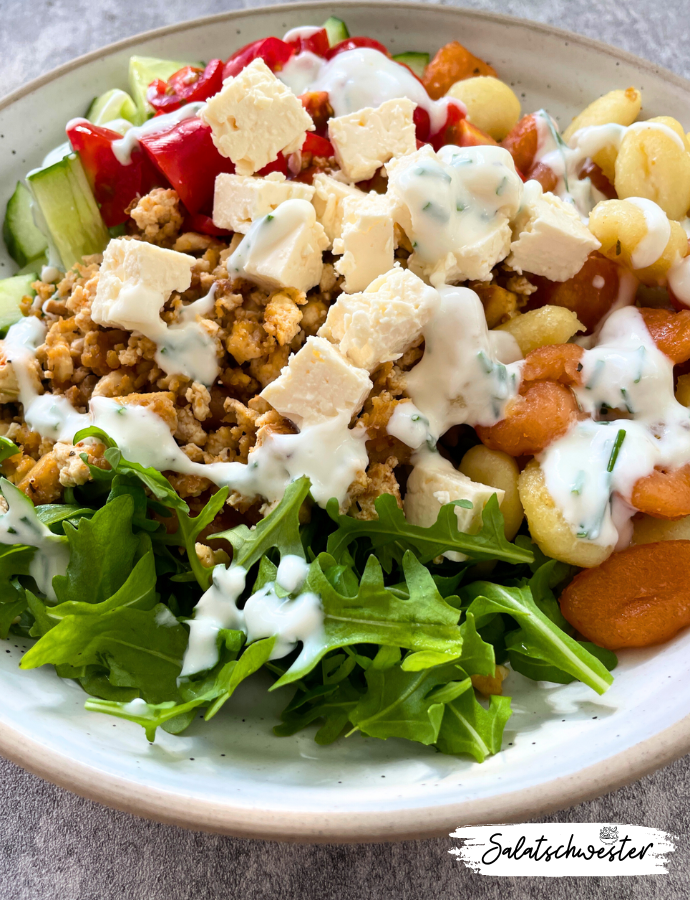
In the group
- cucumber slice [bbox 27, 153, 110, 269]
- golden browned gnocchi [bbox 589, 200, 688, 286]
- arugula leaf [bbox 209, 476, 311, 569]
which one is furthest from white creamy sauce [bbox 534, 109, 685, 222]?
cucumber slice [bbox 27, 153, 110, 269]

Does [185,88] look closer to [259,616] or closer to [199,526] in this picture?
[199,526]

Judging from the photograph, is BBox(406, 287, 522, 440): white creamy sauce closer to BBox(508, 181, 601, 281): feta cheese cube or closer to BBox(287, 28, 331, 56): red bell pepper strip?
BBox(508, 181, 601, 281): feta cheese cube

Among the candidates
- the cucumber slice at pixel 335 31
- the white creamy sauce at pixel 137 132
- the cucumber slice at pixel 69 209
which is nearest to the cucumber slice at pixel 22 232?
the cucumber slice at pixel 69 209

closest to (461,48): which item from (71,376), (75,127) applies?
(75,127)

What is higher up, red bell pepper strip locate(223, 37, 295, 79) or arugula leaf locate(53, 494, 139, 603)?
red bell pepper strip locate(223, 37, 295, 79)

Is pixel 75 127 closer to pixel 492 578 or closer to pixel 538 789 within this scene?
pixel 492 578

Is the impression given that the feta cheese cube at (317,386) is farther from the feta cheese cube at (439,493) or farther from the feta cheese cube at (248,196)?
the feta cheese cube at (248,196)

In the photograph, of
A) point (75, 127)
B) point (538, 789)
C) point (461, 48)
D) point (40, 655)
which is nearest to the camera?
point (538, 789)
